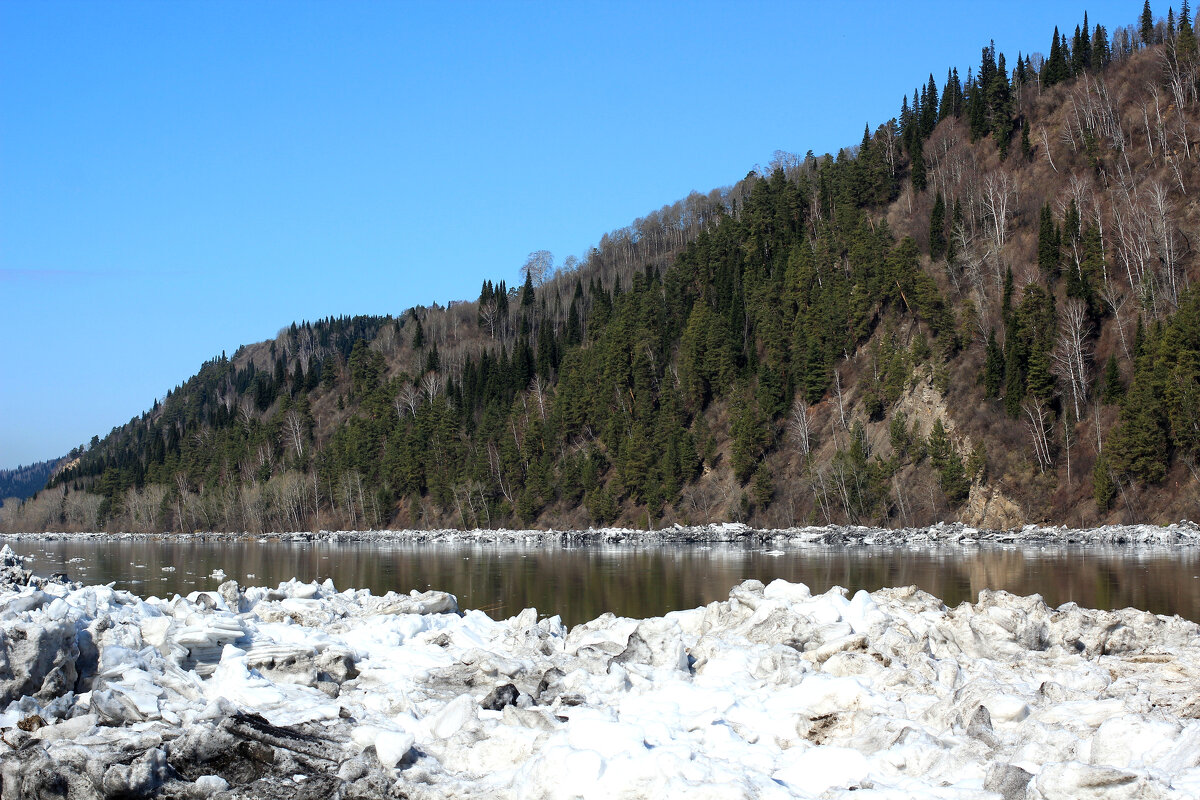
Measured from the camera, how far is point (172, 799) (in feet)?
26.3

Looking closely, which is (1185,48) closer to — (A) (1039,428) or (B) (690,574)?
(A) (1039,428)

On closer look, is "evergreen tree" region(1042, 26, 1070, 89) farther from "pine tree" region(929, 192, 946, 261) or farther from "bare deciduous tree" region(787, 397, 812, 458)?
"bare deciduous tree" region(787, 397, 812, 458)

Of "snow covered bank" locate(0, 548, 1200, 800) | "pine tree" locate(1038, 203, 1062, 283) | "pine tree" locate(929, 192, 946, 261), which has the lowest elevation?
"snow covered bank" locate(0, 548, 1200, 800)

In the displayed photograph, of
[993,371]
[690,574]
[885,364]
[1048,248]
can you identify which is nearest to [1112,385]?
[993,371]

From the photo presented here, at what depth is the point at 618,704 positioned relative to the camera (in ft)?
32.9

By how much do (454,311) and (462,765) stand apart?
124574 millimetres

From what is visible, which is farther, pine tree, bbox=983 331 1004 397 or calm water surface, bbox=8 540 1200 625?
pine tree, bbox=983 331 1004 397

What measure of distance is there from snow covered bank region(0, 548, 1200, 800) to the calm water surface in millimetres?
6356

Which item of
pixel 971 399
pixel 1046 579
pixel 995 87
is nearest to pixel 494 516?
pixel 971 399

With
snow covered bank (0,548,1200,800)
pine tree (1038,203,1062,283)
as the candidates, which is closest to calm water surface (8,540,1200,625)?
snow covered bank (0,548,1200,800)

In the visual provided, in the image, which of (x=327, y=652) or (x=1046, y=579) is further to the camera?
(x=1046, y=579)

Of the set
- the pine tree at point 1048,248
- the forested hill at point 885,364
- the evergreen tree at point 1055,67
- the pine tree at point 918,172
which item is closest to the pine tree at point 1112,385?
the forested hill at point 885,364

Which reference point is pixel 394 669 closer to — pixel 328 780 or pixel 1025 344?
pixel 328 780

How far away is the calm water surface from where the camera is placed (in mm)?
21594
